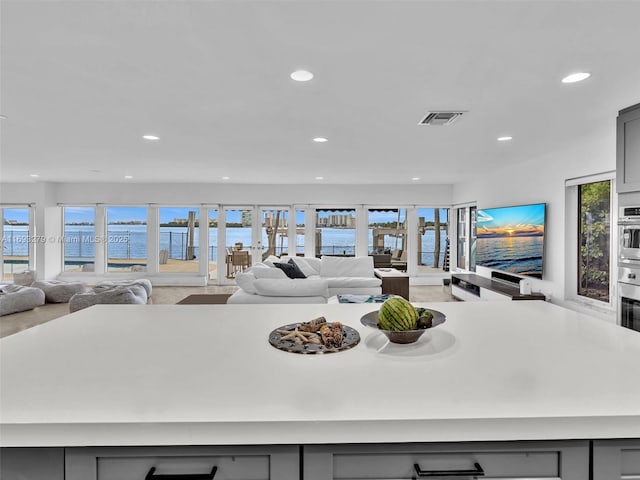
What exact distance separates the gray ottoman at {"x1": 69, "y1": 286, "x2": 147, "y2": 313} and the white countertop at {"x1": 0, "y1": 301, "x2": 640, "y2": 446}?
172 inches

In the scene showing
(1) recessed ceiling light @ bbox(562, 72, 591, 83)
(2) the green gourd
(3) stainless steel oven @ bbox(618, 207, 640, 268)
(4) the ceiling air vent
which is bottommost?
(2) the green gourd

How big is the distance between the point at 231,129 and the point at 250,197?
471cm

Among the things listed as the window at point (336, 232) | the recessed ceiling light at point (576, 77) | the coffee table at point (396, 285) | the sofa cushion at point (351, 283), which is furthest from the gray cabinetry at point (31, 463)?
the window at point (336, 232)

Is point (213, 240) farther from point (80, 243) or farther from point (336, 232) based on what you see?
point (80, 243)

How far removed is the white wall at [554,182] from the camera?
13.2 feet

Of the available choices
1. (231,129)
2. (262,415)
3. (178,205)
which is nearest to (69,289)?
(178,205)

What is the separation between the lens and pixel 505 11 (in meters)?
1.70

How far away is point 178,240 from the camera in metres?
8.69

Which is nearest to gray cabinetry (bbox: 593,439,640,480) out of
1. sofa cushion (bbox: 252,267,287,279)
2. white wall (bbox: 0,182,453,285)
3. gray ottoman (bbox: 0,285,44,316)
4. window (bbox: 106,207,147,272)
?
sofa cushion (bbox: 252,267,287,279)

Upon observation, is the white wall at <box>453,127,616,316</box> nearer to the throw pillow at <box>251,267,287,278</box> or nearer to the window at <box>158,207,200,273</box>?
the throw pillow at <box>251,267,287,278</box>

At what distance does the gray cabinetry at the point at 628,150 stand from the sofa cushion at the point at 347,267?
405 cm

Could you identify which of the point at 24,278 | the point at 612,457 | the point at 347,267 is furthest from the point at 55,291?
the point at 612,457

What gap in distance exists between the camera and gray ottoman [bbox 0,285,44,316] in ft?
17.7

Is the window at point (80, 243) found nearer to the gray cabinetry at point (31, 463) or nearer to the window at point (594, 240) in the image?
the gray cabinetry at point (31, 463)
